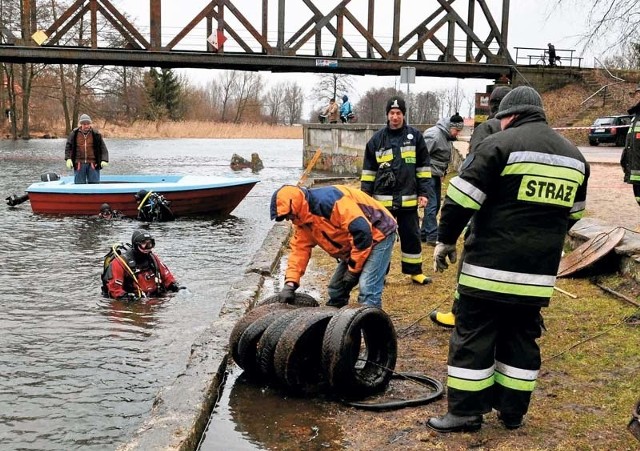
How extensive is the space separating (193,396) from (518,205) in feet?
7.54

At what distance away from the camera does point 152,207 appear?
50.0 feet

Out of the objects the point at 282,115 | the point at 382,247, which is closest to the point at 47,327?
the point at 382,247

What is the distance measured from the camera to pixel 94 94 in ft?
197

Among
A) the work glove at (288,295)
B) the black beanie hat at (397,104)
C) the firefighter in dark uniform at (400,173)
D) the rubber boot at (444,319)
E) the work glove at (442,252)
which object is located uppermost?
the black beanie hat at (397,104)

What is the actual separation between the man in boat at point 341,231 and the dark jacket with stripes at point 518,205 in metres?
1.33

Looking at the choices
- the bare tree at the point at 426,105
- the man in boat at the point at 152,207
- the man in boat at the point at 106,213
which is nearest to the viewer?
the man in boat at the point at 152,207

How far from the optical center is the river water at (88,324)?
16.8 feet

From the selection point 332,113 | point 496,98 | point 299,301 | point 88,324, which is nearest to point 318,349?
point 299,301

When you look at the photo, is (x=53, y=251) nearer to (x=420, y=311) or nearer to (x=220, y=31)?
(x=420, y=311)

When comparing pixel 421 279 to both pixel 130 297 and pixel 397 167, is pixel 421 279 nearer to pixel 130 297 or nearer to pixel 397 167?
pixel 397 167

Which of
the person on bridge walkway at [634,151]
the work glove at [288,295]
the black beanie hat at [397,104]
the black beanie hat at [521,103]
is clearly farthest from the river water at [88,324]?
the person on bridge walkway at [634,151]

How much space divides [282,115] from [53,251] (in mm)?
120614

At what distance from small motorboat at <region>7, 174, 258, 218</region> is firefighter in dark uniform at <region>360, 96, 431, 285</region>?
364 inches

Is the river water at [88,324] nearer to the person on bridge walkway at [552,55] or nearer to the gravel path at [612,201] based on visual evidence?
the gravel path at [612,201]
